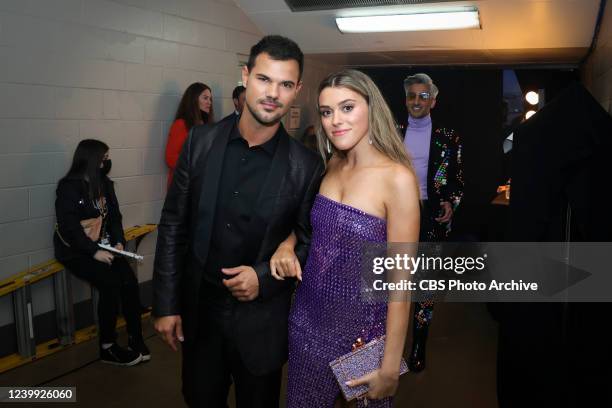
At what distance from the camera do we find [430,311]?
10.3ft

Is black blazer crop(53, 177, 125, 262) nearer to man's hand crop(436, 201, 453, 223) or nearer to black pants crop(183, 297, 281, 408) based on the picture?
black pants crop(183, 297, 281, 408)

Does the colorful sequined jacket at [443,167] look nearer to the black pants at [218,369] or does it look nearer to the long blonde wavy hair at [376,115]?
the long blonde wavy hair at [376,115]

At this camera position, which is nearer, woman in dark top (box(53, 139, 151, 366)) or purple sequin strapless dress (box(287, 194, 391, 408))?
purple sequin strapless dress (box(287, 194, 391, 408))

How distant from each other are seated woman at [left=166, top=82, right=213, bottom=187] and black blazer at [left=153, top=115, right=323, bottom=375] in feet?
7.42

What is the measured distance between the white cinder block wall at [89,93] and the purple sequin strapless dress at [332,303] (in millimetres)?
2277

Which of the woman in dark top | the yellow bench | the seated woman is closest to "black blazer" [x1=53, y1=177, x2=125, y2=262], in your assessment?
the woman in dark top

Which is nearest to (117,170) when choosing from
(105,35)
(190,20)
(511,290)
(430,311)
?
(105,35)

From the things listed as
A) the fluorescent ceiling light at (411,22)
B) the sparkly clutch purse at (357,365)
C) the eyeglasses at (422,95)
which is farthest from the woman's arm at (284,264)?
the fluorescent ceiling light at (411,22)

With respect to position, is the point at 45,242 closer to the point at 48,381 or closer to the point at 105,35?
the point at 48,381

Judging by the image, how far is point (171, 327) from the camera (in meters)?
1.78

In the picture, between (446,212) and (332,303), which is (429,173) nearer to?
(446,212)

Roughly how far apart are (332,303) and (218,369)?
1.62ft

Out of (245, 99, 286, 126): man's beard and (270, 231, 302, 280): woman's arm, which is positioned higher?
(245, 99, 286, 126): man's beard

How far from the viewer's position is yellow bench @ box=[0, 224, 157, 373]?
3117mm
